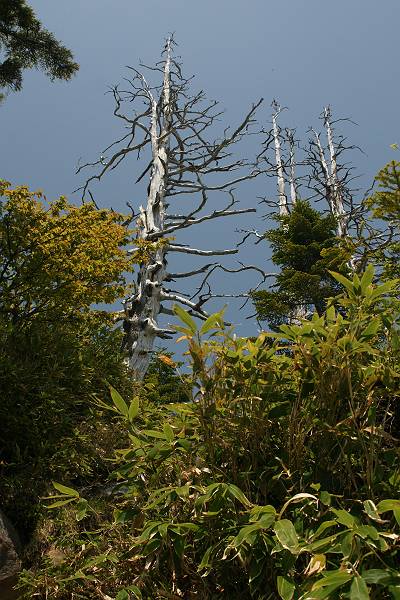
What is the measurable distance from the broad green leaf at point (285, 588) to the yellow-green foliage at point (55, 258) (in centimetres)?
537

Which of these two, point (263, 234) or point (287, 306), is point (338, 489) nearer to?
point (287, 306)

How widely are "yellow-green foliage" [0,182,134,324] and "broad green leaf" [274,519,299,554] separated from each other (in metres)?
5.33

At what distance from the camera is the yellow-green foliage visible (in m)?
6.79

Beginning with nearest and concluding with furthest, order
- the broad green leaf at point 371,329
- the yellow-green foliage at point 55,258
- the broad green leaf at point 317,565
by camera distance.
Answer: the broad green leaf at point 317,565 < the broad green leaf at point 371,329 < the yellow-green foliage at point 55,258

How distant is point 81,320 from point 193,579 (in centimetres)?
532

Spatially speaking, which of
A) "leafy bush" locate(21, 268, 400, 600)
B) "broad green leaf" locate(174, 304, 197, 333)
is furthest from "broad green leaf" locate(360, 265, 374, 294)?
"broad green leaf" locate(174, 304, 197, 333)

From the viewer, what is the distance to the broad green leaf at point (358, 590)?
1271mm

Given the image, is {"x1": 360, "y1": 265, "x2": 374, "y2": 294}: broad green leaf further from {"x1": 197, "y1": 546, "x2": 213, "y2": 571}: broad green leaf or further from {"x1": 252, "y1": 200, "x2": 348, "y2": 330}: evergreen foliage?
{"x1": 252, "y1": 200, "x2": 348, "y2": 330}: evergreen foliage

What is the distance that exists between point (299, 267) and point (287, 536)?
53.4 ft

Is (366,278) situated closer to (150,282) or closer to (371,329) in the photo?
(371,329)

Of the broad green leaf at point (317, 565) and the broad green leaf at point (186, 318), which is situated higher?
the broad green leaf at point (186, 318)

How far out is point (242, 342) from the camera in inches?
84.2

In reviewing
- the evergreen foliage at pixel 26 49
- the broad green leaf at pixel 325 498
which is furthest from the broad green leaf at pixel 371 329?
the evergreen foliage at pixel 26 49

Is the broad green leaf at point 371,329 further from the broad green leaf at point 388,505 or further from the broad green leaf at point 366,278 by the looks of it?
the broad green leaf at point 388,505
